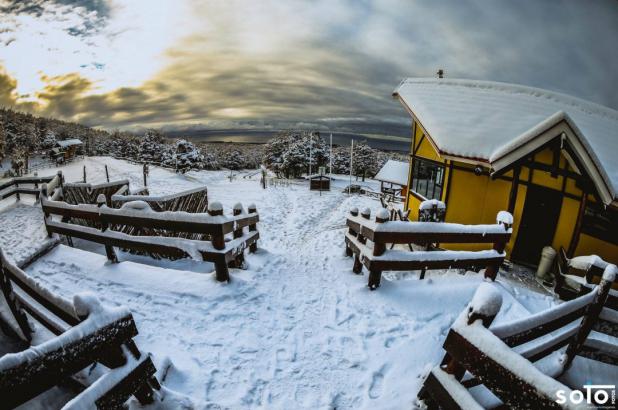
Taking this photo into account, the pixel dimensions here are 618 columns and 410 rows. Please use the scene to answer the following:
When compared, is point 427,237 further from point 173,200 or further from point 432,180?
point 173,200

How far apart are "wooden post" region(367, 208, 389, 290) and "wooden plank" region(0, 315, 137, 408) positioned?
3647 millimetres

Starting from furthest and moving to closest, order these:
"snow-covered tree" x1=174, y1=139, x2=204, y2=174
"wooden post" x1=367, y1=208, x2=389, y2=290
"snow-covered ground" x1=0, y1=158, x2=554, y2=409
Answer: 1. "snow-covered tree" x1=174, y1=139, x2=204, y2=174
2. "wooden post" x1=367, y1=208, x2=389, y2=290
3. "snow-covered ground" x1=0, y1=158, x2=554, y2=409

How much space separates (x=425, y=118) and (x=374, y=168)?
196 ft

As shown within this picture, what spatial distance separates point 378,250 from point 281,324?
6.60 ft

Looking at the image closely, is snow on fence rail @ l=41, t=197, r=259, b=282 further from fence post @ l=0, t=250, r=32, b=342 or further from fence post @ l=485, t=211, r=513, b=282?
fence post @ l=485, t=211, r=513, b=282

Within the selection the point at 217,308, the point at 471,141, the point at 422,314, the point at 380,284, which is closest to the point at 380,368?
the point at 422,314

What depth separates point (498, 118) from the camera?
9.52 meters

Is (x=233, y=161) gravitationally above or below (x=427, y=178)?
below

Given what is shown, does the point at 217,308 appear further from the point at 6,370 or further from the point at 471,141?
the point at 471,141

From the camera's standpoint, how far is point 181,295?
4.43 m

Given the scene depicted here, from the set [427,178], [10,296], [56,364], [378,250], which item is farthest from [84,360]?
[427,178]

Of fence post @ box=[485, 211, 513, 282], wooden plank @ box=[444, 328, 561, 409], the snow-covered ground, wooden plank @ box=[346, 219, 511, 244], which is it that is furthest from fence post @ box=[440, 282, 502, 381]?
fence post @ box=[485, 211, 513, 282]

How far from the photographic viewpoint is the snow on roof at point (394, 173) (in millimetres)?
30181

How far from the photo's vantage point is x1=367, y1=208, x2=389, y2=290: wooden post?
4.61 m
